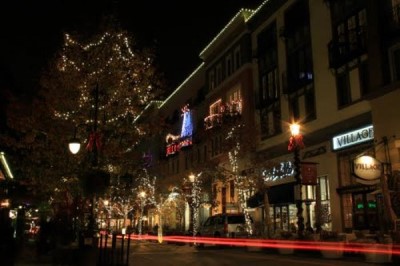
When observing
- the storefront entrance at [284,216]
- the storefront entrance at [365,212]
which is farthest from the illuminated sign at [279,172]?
the storefront entrance at [365,212]

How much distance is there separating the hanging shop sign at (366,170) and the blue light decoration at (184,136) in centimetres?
3322

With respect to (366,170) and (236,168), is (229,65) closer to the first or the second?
(236,168)

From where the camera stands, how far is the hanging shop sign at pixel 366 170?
68.8 feet

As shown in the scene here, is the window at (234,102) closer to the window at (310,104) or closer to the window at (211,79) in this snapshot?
the window at (211,79)

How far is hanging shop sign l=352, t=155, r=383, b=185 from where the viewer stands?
21.0 m

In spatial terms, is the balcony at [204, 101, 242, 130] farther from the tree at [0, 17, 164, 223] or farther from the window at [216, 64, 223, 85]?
the tree at [0, 17, 164, 223]

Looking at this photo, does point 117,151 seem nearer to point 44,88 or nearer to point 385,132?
point 44,88

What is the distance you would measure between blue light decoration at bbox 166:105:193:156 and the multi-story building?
34.2 ft

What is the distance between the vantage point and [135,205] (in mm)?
63406

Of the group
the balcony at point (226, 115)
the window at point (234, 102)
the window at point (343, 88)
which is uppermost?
the window at point (234, 102)

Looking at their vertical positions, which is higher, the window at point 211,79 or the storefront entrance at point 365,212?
the window at point 211,79

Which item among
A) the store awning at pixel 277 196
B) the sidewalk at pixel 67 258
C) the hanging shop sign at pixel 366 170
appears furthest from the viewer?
the store awning at pixel 277 196

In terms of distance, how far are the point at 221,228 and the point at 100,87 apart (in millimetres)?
11982

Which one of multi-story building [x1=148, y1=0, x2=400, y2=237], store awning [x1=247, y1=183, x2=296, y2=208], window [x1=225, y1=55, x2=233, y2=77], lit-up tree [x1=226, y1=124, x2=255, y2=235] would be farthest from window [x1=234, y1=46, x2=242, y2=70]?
Answer: store awning [x1=247, y1=183, x2=296, y2=208]
